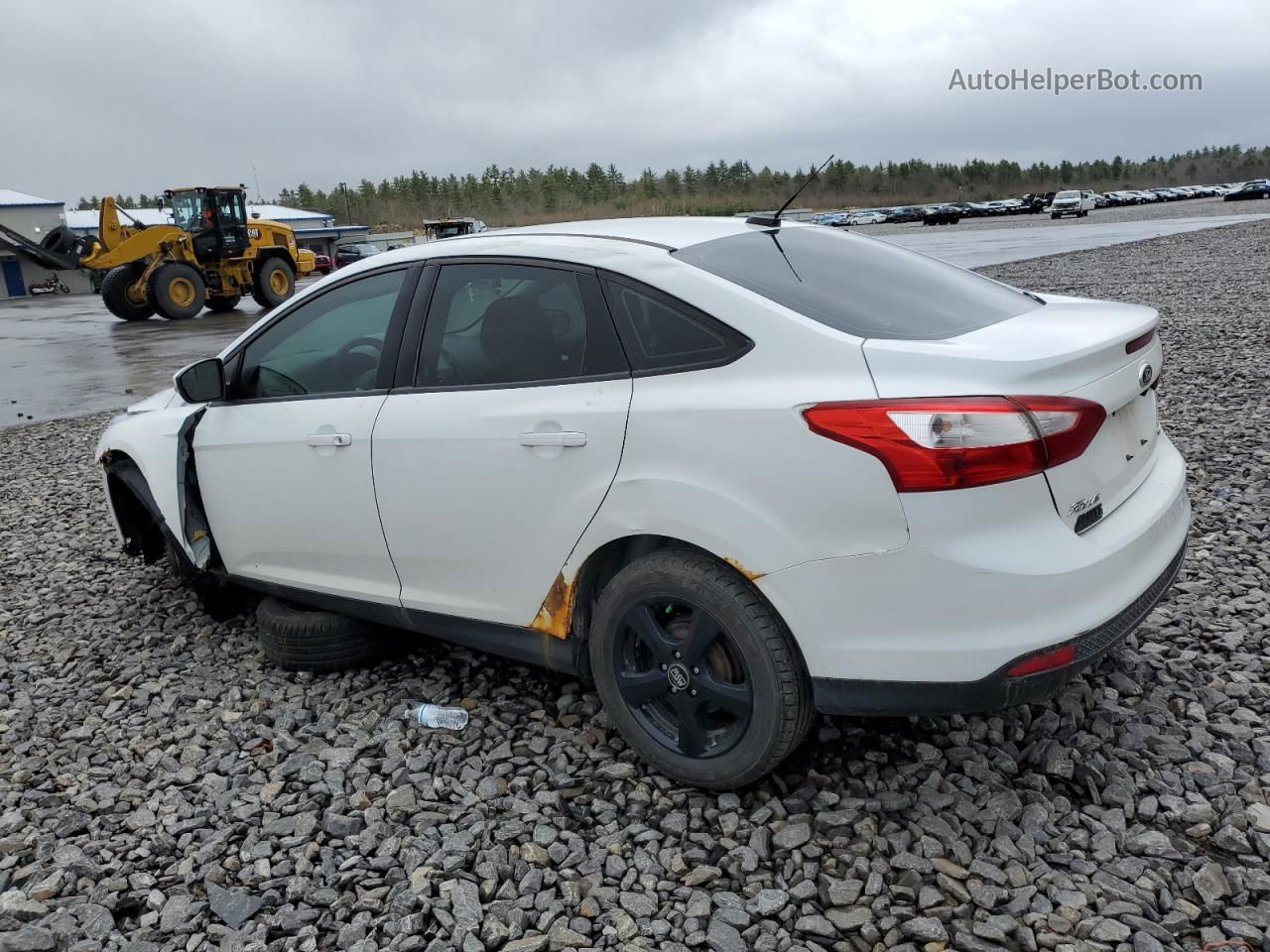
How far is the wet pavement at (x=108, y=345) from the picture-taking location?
12.1 m

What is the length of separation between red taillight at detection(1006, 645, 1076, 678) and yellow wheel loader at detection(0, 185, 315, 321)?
23741 millimetres

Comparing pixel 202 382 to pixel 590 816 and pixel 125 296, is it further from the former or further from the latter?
pixel 125 296

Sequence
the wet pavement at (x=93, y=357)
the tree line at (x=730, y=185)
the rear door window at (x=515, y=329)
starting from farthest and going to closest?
the tree line at (x=730, y=185)
the wet pavement at (x=93, y=357)
the rear door window at (x=515, y=329)

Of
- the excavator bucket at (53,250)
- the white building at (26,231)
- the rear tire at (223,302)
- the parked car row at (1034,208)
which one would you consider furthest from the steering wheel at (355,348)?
the parked car row at (1034,208)

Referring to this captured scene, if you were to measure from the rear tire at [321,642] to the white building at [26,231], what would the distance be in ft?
160

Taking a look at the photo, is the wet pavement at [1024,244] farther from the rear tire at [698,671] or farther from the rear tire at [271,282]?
the rear tire at [698,671]

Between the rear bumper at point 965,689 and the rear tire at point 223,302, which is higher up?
A: the rear tire at point 223,302

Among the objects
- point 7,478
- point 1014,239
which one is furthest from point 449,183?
point 7,478

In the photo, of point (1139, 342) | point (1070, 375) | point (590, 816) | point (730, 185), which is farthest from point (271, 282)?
point (730, 185)

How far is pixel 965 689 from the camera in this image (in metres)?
2.38

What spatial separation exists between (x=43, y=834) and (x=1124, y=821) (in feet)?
10.3

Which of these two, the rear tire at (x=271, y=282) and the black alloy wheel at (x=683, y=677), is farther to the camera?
the rear tire at (x=271, y=282)

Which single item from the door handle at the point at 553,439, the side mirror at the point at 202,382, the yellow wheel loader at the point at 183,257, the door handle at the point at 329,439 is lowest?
the door handle at the point at 329,439

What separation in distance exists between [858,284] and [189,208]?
81.1 feet
